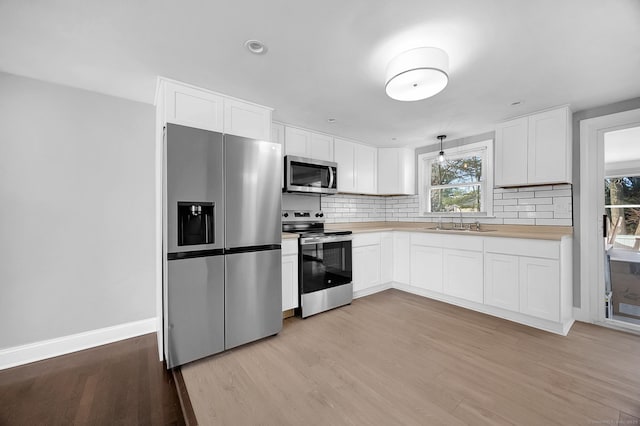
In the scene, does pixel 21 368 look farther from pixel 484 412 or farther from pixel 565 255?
pixel 565 255

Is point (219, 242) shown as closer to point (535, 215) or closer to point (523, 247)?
point (523, 247)

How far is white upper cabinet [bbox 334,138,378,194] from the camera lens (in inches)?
153

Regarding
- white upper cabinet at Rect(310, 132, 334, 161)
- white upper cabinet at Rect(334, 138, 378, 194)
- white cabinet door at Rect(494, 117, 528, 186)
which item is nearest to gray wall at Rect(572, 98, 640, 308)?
white cabinet door at Rect(494, 117, 528, 186)

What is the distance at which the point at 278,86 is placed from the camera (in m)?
2.33

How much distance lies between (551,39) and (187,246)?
116 inches

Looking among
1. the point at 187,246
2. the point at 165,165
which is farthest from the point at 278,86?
the point at 187,246

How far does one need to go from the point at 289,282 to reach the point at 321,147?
6.27 feet

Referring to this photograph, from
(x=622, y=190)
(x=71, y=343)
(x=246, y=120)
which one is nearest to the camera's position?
(x=71, y=343)

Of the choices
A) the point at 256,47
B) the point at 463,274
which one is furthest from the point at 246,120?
the point at 463,274

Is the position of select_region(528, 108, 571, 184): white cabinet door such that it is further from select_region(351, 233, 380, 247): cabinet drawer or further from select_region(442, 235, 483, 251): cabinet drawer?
select_region(351, 233, 380, 247): cabinet drawer

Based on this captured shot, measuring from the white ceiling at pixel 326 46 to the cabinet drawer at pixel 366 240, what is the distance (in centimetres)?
175

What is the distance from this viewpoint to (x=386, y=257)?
3.96 m

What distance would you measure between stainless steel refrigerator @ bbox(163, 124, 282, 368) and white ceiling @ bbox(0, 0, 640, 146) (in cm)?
56

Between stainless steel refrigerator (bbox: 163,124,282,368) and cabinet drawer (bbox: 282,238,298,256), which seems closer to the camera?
stainless steel refrigerator (bbox: 163,124,282,368)
